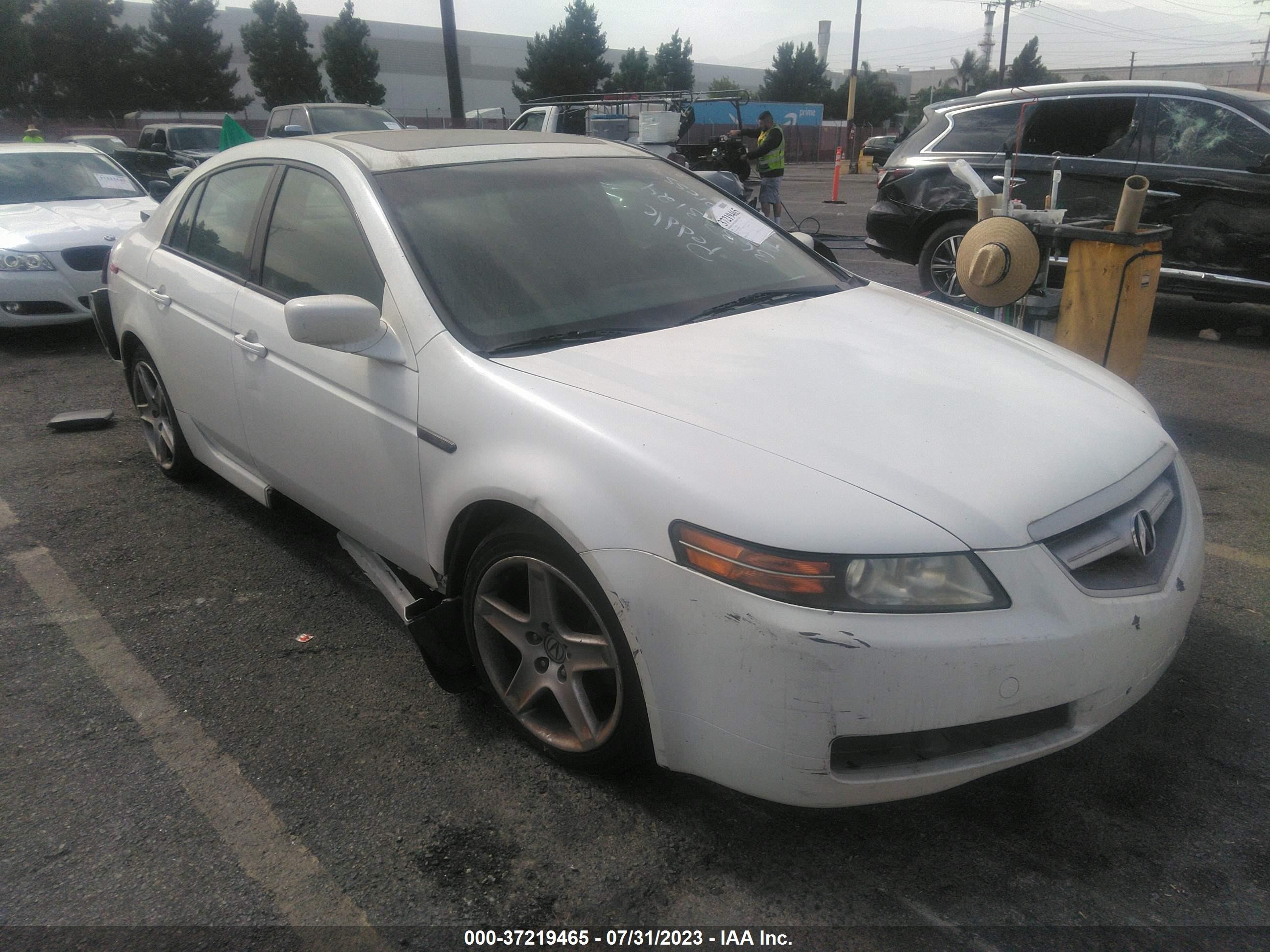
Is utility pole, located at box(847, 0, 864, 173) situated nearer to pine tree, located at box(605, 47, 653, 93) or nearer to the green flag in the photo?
pine tree, located at box(605, 47, 653, 93)

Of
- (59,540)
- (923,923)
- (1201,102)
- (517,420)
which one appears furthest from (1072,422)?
(1201,102)

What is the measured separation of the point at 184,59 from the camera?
4741 cm

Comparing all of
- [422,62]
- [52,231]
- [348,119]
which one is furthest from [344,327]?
[422,62]

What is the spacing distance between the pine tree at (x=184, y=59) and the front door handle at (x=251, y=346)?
52.8 meters

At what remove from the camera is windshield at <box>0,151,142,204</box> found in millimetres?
8133

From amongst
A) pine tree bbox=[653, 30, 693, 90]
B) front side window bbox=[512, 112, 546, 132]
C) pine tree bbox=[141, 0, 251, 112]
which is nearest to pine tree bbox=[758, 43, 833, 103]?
pine tree bbox=[653, 30, 693, 90]

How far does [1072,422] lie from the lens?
2.30m

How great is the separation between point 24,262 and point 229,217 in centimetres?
457

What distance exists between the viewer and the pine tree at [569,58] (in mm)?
53969

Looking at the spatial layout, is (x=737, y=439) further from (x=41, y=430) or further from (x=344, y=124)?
(x=344, y=124)

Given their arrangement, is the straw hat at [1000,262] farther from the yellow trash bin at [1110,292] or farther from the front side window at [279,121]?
the front side window at [279,121]

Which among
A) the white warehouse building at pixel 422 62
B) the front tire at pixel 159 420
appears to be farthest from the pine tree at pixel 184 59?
the front tire at pixel 159 420

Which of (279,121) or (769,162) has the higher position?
(279,121)

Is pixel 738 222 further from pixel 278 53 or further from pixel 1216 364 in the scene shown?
pixel 278 53
